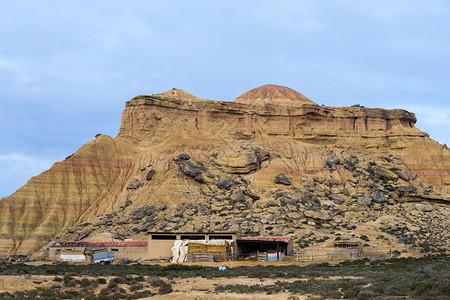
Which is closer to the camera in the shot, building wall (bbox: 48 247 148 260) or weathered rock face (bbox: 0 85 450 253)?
building wall (bbox: 48 247 148 260)

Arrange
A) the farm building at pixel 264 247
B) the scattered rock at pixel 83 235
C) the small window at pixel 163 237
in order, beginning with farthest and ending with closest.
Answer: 1. the scattered rock at pixel 83 235
2. the small window at pixel 163 237
3. the farm building at pixel 264 247

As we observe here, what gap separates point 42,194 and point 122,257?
26552 mm

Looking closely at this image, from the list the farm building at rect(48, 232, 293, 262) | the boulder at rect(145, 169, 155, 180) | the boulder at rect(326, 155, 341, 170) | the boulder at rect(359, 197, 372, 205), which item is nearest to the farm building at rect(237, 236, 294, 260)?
the farm building at rect(48, 232, 293, 262)

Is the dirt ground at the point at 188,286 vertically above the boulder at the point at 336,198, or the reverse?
the boulder at the point at 336,198

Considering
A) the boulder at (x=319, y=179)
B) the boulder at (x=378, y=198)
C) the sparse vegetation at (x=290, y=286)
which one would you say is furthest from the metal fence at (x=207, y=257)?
the boulder at (x=378, y=198)

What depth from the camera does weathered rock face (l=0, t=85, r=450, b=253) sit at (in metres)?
68.5

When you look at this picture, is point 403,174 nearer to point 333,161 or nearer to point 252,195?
point 333,161

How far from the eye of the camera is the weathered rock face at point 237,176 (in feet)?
225

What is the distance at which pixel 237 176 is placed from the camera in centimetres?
7869

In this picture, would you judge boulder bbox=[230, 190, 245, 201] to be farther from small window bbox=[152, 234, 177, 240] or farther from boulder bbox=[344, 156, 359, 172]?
boulder bbox=[344, 156, 359, 172]

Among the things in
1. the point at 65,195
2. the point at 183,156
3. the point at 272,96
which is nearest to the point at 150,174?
the point at 183,156

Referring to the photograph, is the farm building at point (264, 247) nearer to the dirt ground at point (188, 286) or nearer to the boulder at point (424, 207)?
the dirt ground at point (188, 286)

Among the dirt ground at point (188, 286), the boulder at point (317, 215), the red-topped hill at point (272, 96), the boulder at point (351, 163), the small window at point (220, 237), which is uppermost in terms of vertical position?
the red-topped hill at point (272, 96)

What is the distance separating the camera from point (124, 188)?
7838 cm
